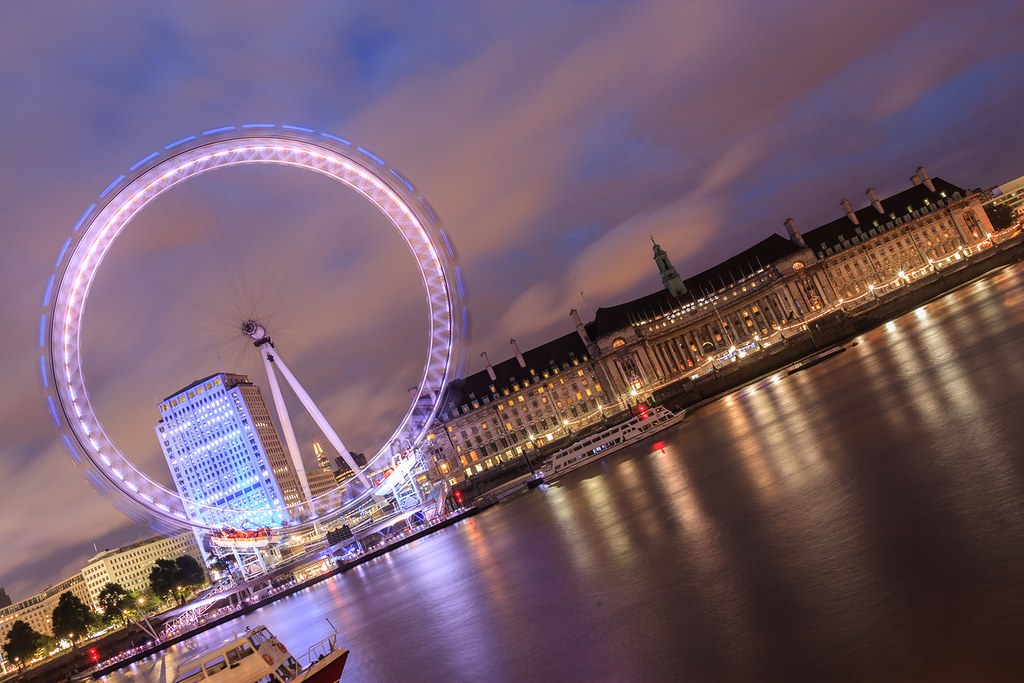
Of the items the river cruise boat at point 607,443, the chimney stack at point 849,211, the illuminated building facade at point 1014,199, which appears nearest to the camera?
the river cruise boat at point 607,443

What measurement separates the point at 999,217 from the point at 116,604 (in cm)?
14114

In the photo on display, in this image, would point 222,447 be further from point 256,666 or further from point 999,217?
point 256,666

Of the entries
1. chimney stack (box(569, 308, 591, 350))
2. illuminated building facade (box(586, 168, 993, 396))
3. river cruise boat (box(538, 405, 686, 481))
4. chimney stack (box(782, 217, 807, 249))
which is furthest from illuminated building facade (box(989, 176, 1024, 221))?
river cruise boat (box(538, 405, 686, 481))

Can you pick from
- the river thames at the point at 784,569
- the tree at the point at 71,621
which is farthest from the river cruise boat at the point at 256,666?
the tree at the point at 71,621

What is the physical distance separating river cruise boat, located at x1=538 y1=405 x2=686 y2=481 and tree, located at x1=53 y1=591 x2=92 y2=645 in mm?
57952

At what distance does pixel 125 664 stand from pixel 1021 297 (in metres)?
65.9

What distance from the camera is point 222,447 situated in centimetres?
15112

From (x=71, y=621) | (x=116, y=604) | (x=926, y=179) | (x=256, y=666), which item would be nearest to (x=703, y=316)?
(x=926, y=179)

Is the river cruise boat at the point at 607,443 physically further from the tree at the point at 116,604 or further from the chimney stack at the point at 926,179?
the chimney stack at the point at 926,179

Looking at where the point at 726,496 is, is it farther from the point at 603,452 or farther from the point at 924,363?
the point at 603,452

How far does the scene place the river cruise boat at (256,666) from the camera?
18.2 metres

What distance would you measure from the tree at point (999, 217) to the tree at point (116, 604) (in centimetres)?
13710

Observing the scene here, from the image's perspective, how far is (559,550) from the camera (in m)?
26.4

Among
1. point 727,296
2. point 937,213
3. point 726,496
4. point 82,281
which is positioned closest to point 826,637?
point 726,496
